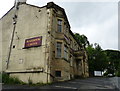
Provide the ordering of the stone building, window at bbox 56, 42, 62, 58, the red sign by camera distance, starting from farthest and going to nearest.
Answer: window at bbox 56, 42, 62, 58
the red sign
the stone building

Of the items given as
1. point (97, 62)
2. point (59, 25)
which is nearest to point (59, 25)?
point (59, 25)

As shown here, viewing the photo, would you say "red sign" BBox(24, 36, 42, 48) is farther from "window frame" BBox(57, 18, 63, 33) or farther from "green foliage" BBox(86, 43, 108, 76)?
"green foliage" BBox(86, 43, 108, 76)

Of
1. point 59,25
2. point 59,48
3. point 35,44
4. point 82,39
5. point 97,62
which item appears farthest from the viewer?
point 82,39

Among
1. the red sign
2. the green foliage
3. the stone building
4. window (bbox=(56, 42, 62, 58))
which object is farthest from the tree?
the red sign

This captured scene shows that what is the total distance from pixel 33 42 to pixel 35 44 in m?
0.49

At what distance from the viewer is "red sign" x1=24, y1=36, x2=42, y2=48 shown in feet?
57.9

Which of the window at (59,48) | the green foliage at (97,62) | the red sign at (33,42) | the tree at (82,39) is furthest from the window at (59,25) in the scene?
the green foliage at (97,62)

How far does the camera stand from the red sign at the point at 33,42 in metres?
17.6

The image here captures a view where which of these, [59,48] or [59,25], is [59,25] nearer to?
[59,25]

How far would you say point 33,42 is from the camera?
1811 cm

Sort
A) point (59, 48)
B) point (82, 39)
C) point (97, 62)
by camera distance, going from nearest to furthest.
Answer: point (59, 48), point (97, 62), point (82, 39)

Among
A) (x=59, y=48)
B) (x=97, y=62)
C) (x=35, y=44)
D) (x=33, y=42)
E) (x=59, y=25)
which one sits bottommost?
(x=97, y=62)

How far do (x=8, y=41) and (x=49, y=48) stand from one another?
7.19 meters

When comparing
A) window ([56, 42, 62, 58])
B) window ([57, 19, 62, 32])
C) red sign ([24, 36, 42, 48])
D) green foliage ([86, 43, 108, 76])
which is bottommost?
green foliage ([86, 43, 108, 76])
